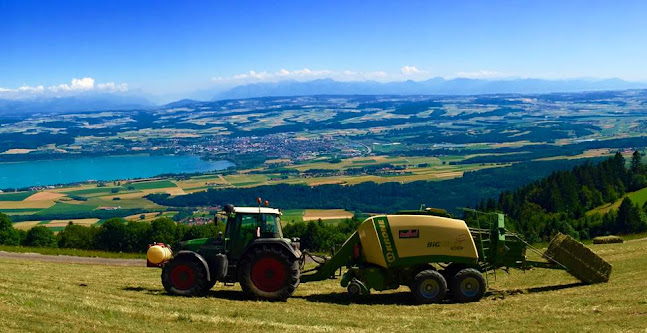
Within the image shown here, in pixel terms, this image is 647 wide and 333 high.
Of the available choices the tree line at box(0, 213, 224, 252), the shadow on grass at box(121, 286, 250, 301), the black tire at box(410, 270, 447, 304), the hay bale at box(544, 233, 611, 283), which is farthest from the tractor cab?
the tree line at box(0, 213, 224, 252)

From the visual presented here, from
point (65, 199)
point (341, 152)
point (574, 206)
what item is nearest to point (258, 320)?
point (574, 206)

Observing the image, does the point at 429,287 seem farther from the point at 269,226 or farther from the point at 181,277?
the point at 181,277

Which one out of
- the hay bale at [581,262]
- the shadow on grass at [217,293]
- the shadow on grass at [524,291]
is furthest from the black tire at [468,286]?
the shadow on grass at [217,293]

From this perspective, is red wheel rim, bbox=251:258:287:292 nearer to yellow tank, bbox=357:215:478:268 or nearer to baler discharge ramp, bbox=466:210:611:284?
yellow tank, bbox=357:215:478:268

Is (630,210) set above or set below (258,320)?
below

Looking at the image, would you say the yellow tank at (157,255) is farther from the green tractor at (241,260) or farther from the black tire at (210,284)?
the black tire at (210,284)

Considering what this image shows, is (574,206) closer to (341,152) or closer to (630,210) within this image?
(630,210)

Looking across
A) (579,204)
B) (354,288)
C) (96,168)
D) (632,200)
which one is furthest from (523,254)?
(96,168)
